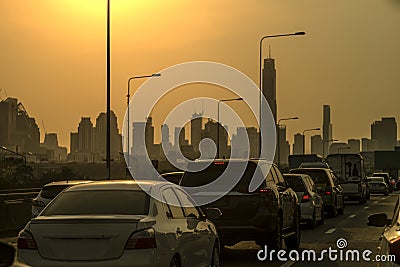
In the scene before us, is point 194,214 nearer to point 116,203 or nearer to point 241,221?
point 116,203

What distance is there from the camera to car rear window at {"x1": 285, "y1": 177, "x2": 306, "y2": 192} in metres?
27.3

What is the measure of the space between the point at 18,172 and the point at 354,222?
5323 cm

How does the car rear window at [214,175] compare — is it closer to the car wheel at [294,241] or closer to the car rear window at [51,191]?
the car wheel at [294,241]

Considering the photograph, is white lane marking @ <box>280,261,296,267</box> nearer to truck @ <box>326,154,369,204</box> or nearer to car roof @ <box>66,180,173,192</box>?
car roof @ <box>66,180,173,192</box>

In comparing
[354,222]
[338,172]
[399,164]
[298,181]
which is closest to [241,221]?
[298,181]

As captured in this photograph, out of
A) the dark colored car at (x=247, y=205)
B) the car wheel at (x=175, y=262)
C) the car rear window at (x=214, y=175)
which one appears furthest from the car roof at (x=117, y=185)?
the car rear window at (x=214, y=175)

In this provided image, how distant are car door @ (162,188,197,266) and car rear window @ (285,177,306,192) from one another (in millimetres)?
15274

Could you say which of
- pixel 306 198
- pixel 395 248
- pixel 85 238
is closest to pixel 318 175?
pixel 306 198

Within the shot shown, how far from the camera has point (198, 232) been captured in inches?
489

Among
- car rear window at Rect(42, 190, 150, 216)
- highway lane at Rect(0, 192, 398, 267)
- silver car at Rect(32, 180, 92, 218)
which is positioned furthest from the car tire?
silver car at Rect(32, 180, 92, 218)

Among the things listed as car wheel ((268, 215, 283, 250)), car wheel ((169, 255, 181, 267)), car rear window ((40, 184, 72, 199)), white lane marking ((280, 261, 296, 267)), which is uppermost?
car rear window ((40, 184, 72, 199))

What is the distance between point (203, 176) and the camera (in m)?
18.0

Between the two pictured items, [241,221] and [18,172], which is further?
[18,172]

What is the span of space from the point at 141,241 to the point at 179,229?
1.16 meters
